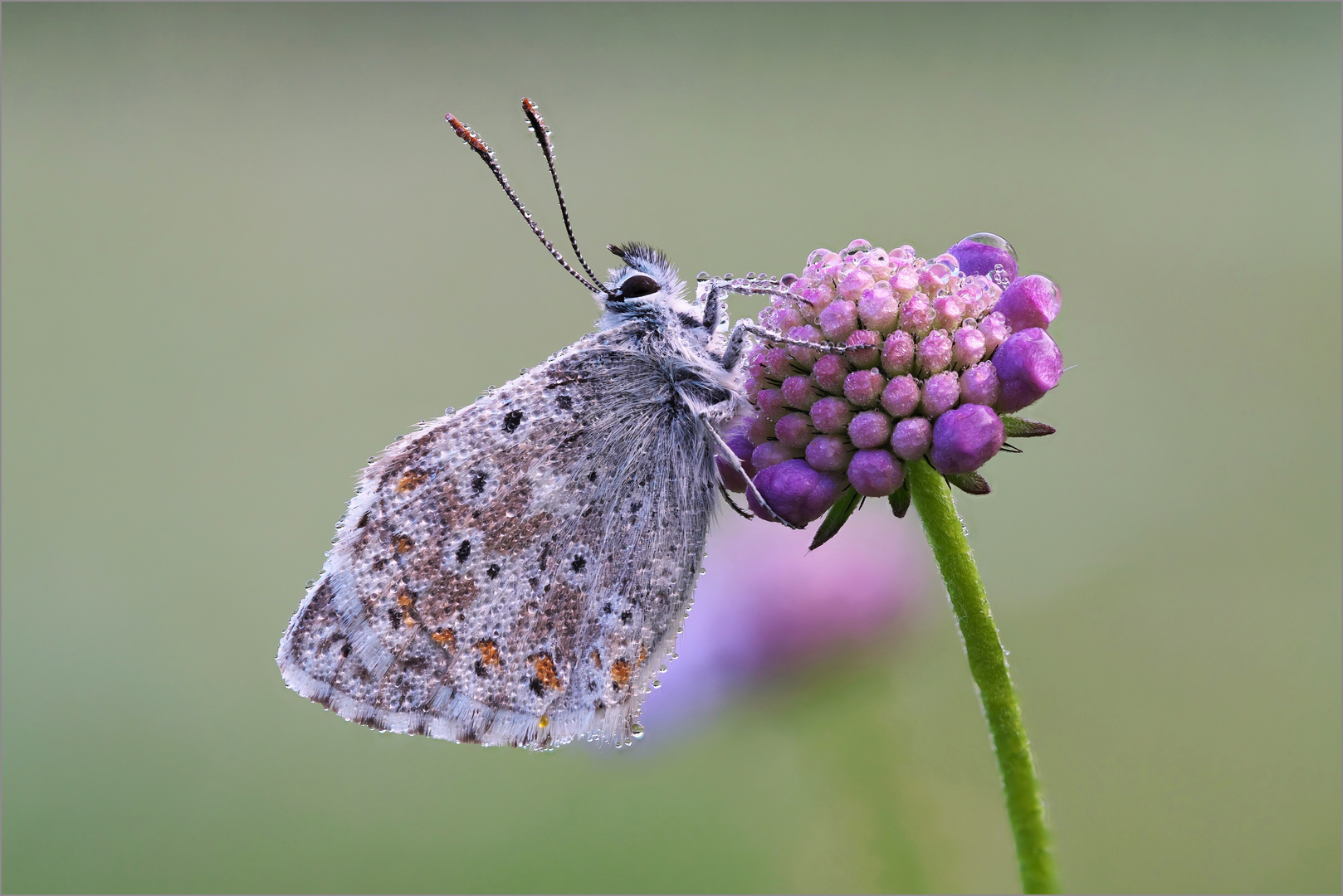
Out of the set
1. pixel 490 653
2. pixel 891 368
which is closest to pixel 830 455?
pixel 891 368

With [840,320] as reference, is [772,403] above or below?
below

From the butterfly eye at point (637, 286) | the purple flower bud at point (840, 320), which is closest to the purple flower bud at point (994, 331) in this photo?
the purple flower bud at point (840, 320)

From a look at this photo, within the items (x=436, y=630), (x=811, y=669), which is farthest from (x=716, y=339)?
(x=811, y=669)

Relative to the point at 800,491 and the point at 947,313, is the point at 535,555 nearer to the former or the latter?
the point at 800,491

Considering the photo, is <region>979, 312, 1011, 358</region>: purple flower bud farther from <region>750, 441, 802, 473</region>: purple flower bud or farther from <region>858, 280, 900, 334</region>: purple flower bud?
<region>750, 441, 802, 473</region>: purple flower bud

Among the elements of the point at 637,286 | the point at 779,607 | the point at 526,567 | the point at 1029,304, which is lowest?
the point at 779,607

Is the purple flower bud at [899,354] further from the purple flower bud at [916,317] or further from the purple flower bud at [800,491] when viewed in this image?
the purple flower bud at [800,491]
